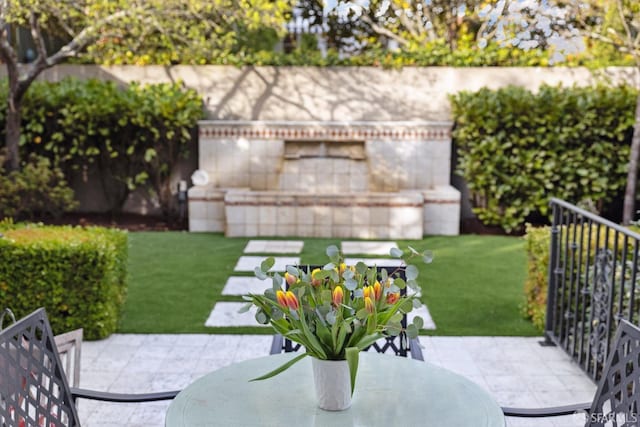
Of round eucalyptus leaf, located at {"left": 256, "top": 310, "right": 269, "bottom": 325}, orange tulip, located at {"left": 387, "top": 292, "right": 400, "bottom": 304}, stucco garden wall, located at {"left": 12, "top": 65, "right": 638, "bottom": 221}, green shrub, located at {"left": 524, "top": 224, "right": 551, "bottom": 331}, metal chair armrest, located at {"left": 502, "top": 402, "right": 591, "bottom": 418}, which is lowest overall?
green shrub, located at {"left": 524, "top": 224, "right": 551, "bottom": 331}

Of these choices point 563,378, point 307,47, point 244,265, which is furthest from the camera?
point 307,47

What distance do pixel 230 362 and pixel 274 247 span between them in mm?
3435

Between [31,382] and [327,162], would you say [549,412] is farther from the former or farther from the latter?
[327,162]

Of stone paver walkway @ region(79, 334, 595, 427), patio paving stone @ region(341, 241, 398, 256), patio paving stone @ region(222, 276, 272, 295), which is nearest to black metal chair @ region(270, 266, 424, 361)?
stone paver walkway @ region(79, 334, 595, 427)

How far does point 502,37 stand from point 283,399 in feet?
29.1

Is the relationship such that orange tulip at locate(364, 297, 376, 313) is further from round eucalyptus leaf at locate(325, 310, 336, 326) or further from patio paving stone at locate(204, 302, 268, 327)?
patio paving stone at locate(204, 302, 268, 327)

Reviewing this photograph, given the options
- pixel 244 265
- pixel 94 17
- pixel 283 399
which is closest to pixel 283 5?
pixel 94 17

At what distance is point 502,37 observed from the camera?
1005cm

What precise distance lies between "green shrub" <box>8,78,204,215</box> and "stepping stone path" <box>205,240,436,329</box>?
2.06m

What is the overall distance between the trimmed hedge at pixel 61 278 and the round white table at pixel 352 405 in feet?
7.82

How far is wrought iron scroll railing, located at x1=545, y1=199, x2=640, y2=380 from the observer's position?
A: 12.2 feet

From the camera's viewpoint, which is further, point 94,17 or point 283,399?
point 94,17

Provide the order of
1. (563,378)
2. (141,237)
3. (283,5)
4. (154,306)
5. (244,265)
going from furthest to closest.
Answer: (141,237), (283,5), (244,265), (154,306), (563,378)

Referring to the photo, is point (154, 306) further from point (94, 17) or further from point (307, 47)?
point (307, 47)
